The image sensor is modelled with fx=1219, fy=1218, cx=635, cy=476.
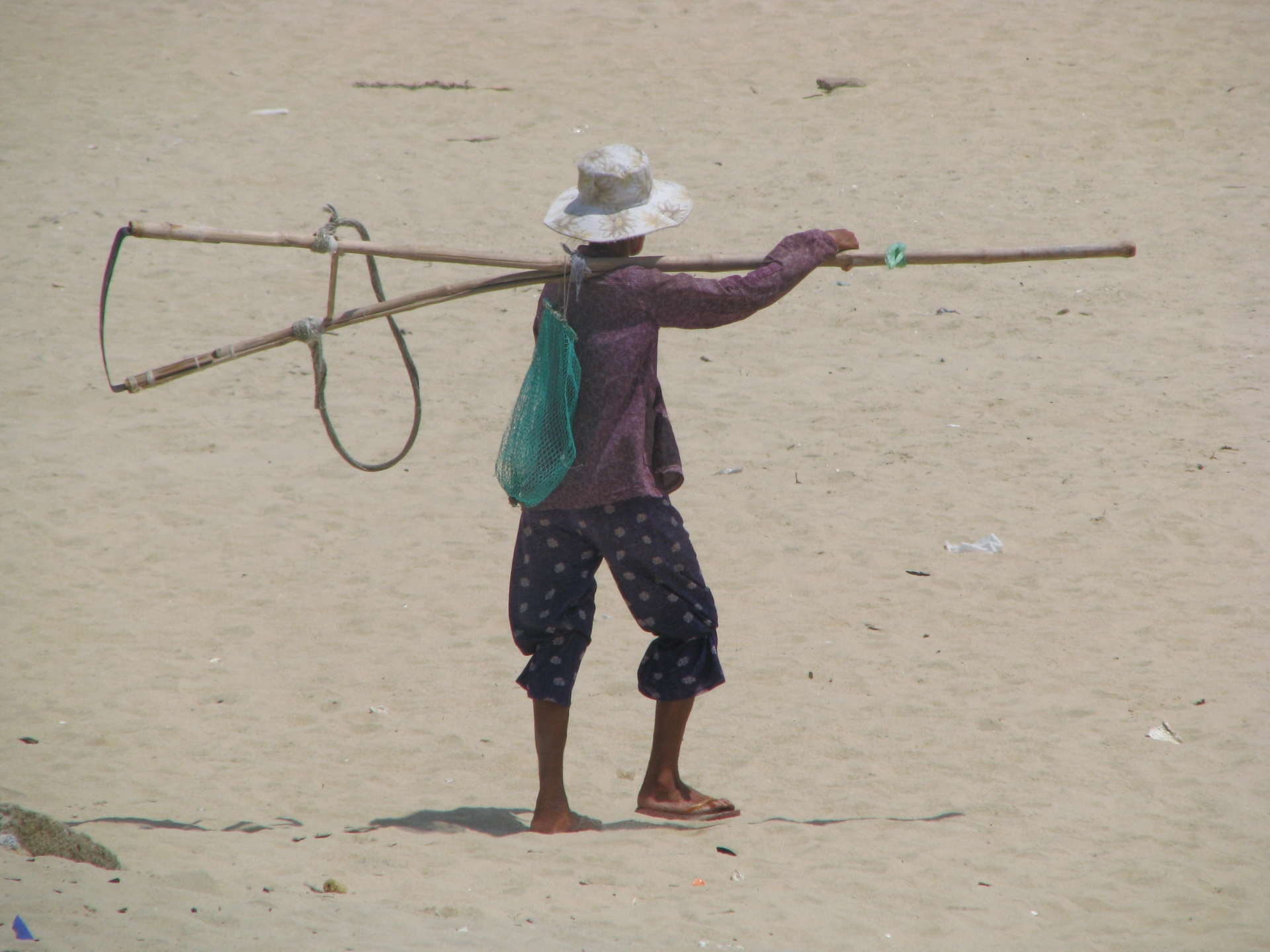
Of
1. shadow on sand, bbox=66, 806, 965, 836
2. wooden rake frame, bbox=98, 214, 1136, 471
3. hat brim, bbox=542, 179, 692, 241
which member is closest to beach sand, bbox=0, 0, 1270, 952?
shadow on sand, bbox=66, 806, 965, 836

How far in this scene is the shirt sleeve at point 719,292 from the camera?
2889 mm

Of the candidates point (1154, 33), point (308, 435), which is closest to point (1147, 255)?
point (1154, 33)

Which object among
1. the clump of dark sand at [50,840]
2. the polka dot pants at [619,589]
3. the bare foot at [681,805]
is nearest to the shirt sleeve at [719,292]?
the polka dot pants at [619,589]

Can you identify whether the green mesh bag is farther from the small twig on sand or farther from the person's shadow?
the small twig on sand

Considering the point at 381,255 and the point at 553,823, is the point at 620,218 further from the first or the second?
the point at 553,823

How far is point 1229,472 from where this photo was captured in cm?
544

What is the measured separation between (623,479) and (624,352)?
1.00 feet

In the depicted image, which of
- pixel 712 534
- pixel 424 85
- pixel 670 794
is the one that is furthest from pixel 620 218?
pixel 424 85

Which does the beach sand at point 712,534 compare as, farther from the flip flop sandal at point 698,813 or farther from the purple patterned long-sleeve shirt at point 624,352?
the purple patterned long-sleeve shirt at point 624,352

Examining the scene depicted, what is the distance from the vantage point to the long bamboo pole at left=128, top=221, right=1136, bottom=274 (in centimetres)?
294

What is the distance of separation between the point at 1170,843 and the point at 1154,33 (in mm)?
10776

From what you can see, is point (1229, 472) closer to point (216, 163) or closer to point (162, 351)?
point (162, 351)

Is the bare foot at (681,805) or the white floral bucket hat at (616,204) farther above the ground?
the white floral bucket hat at (616,204)

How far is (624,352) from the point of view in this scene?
9.64ft
